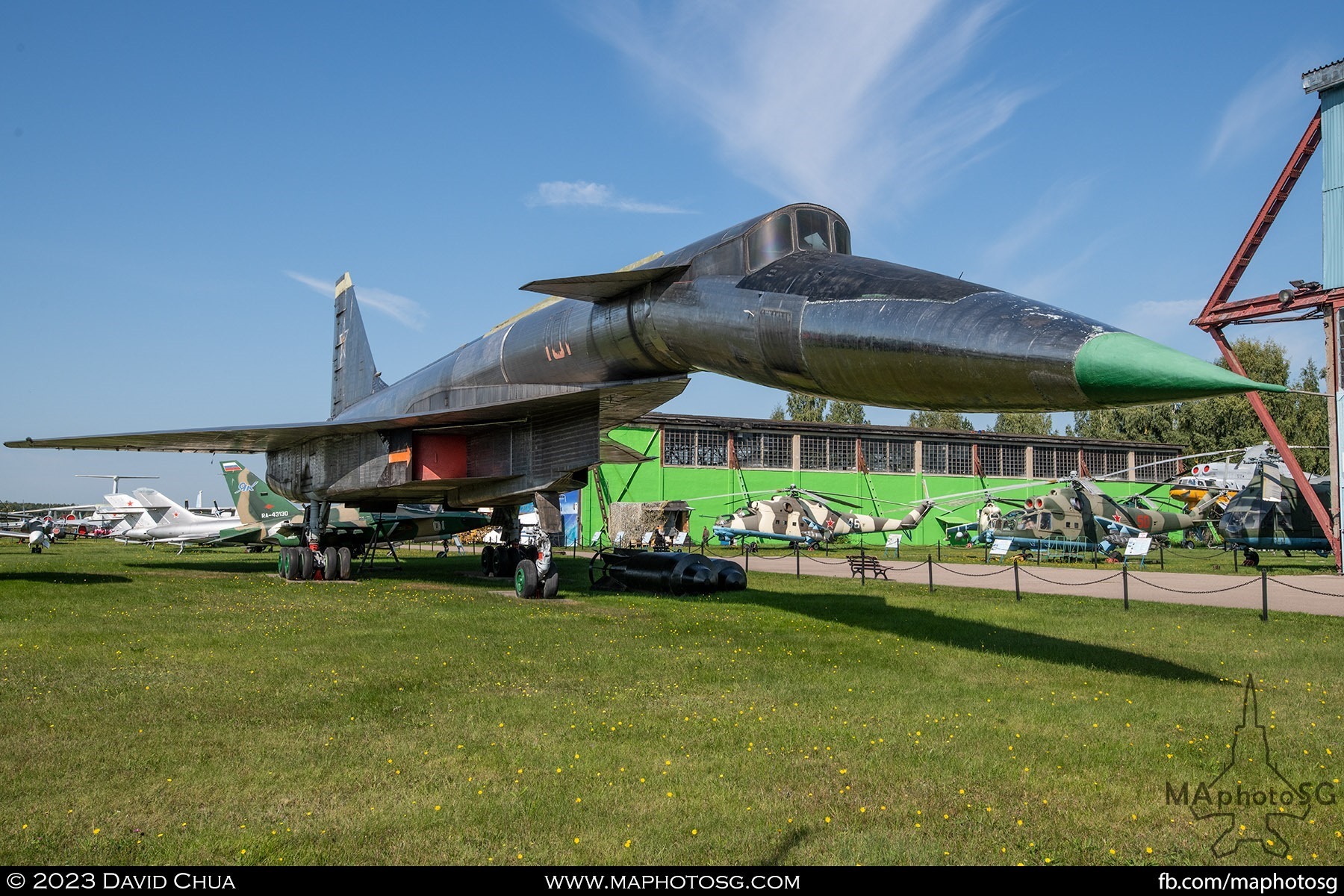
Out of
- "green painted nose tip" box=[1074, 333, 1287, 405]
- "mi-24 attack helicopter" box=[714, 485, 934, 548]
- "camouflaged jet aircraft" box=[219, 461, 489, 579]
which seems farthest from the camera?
"mi-24 attack helicopter" box=[714, 485, 934, 548]

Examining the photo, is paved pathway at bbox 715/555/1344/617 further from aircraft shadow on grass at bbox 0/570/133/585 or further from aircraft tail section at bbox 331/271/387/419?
aircraft shadow on grass at bbox 0/570/133/585

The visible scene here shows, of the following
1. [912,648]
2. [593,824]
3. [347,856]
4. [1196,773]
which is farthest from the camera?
[912,648]

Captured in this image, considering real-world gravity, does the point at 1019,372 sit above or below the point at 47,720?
above

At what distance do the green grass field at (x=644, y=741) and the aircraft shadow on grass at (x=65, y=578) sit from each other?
4707 mm

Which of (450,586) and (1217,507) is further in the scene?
(1217,507)

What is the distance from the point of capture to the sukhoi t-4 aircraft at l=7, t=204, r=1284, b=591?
19.4ft

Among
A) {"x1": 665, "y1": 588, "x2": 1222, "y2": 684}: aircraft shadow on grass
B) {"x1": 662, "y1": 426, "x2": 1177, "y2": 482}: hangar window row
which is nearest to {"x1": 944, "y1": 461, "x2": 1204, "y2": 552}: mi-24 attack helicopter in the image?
{"x1": 662, "y1": 426, "x2": 1177, "y2": 482}: hangar window row

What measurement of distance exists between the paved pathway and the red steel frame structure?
2655mm

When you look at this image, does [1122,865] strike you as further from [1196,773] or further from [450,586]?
[450,586]

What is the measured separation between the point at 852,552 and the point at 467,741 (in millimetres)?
32239

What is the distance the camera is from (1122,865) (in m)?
→ 3.84

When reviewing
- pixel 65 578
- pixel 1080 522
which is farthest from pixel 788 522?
pixel 65 578

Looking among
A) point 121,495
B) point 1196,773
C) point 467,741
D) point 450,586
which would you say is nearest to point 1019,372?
point 1196,773

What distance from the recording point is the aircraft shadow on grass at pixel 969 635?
8.61m
